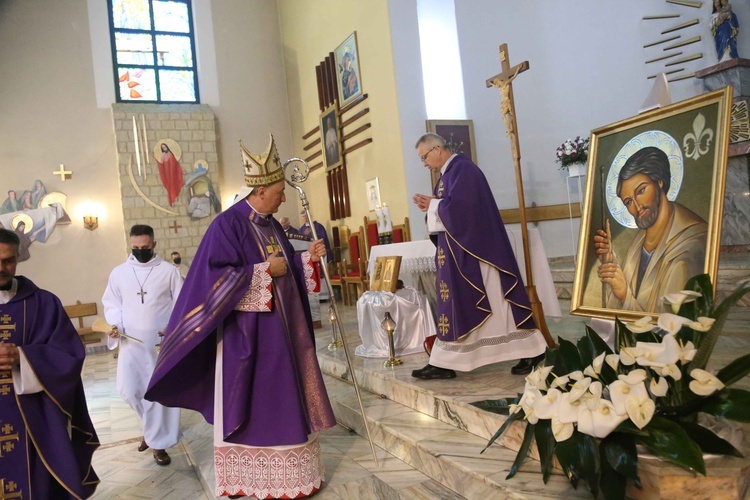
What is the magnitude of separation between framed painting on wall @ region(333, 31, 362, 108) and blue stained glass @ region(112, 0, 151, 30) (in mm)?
4319

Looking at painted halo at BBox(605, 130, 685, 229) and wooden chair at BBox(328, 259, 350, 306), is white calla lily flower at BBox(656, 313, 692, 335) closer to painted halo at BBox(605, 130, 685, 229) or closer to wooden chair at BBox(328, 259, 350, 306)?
painted halo at BBox(605, 130, 685, 229)

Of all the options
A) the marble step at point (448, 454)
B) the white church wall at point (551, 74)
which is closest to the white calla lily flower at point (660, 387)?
the marble step at point (448, 454)

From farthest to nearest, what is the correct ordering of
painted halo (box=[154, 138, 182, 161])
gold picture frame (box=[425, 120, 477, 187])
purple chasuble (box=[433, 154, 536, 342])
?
1. painted halo (box=[154, 138, 182, 161])
2. gold picture frame (box=[425, 120, 477, 187])
3. purple chasuble (box=[433, 154, 536, 342])

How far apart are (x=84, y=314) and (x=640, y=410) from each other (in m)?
10.3

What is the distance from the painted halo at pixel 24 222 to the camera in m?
9.83

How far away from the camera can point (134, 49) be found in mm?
11281

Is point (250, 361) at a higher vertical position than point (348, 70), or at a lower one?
lower

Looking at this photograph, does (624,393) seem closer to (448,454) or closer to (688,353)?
(688,353)

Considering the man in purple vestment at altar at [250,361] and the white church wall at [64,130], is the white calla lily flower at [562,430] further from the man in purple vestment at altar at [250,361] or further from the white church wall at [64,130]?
the white church wall at [64,130]

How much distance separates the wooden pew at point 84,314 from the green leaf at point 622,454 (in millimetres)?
9675

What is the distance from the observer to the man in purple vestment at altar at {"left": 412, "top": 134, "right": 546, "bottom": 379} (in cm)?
352

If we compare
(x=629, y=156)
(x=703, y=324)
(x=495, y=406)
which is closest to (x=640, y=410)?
(x=703, y=324)

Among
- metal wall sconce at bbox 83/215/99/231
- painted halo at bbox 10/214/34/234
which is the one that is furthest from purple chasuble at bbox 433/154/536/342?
painted halo at bbox 10/214/34/234

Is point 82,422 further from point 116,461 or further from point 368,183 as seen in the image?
point 368,183
